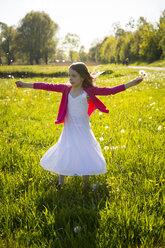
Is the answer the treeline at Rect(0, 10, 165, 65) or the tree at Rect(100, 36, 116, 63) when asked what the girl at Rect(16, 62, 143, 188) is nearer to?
the treeline at Rect(0, 10, 165, 65)

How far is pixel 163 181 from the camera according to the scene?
2.82m

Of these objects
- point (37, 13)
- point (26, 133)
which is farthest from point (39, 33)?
point (26, 133)

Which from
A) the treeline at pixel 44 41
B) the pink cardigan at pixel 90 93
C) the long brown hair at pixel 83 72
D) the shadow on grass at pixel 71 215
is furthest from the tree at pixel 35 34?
the shadow on grass at pixel 71 215

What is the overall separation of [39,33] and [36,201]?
194ft

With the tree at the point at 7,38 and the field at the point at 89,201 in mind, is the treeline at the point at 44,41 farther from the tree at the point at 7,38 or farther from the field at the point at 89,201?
the field at the point at 89,201

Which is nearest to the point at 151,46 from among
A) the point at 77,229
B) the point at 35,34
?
the point at 35,34

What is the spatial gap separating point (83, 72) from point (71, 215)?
163cm

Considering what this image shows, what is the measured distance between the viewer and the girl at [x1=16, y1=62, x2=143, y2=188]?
269 cm

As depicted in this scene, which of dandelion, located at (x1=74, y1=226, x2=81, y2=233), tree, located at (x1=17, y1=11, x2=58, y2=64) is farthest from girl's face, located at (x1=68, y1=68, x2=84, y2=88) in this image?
tree, located at (x1=17, y1=11, x2=58, y2=64)

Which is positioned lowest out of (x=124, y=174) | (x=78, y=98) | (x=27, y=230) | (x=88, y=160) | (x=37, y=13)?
(x=27, y=230)

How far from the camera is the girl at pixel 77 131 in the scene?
2.69 meters

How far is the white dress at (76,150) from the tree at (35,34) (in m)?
57.6

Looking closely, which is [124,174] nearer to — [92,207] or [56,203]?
[92,207]

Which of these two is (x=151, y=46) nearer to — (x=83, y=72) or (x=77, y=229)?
(x=83, y=72)
